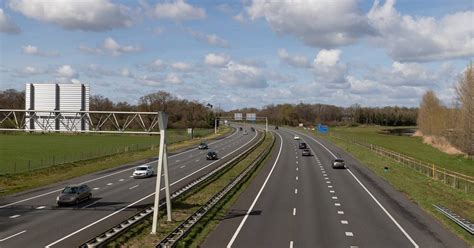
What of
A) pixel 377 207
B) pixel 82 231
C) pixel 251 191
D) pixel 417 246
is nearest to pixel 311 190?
pixel 251 191

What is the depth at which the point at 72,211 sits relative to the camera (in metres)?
30.8

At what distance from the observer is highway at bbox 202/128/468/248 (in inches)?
916

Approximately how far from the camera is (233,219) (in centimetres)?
2809

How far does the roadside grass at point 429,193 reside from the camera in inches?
1159

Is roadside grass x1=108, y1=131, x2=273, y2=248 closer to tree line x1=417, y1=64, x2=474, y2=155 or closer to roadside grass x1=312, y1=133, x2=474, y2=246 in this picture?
roadside grass x1=312, y1=133, x2=474, y2=246

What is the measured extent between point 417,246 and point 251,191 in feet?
60.3

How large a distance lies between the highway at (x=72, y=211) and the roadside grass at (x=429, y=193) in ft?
58.7

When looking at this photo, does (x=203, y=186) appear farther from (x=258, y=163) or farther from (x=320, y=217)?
(x=258, y=163)

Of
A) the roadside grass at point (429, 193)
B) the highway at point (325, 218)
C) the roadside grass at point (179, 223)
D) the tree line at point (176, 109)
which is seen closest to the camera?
the roadside grass at point (179, 223)

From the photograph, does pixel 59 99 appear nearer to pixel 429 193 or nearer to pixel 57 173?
pixel 57 173

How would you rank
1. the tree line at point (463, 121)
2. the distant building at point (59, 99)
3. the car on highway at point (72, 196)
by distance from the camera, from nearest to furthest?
the car on highway at point (72, 196)
the distant building at point (59, 99)
the tree line at point (463, 121)

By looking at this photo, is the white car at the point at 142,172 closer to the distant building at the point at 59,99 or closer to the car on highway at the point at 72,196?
the car on highway at the point at 72,196

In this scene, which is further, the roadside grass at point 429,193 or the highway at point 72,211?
the roadside grass at point 429,193

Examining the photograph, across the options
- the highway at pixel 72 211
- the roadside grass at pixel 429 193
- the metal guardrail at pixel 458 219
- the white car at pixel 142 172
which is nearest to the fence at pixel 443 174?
the roadside grass at pixel 429 193
